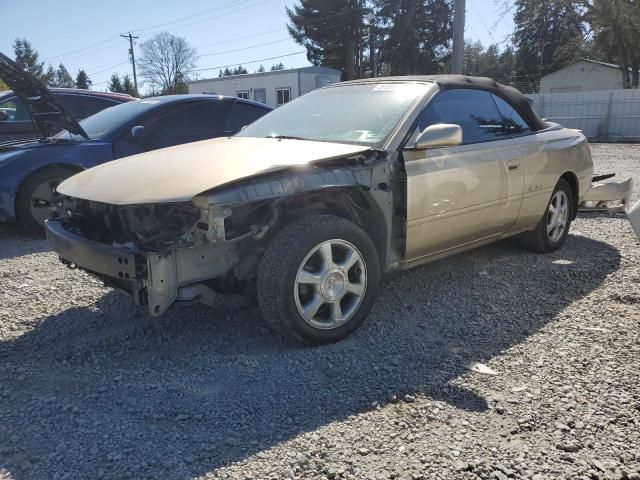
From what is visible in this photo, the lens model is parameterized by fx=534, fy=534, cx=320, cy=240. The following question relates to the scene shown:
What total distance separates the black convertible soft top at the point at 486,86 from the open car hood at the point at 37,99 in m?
3.56

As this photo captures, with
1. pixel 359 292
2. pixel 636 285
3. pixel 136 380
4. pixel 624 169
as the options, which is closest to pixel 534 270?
pixel 636 285

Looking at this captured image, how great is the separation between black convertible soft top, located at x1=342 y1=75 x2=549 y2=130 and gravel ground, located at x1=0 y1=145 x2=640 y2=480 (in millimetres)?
1543

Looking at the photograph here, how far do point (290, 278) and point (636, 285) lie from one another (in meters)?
2.94

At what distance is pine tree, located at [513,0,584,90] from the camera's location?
1230 inches

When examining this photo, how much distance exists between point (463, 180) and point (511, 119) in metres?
1.14

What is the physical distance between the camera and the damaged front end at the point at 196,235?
9.18 feet

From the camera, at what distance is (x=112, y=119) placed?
637 centimetres

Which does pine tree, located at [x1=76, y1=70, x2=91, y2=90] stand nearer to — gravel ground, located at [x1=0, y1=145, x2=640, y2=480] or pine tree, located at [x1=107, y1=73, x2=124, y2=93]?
pine tree, located at [x1=107, y1=73, x2=124, y2=93]

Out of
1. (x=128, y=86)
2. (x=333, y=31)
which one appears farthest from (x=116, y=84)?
(x=333, y=31)

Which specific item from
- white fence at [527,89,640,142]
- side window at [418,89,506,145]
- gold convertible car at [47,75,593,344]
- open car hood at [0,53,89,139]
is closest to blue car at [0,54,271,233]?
open car hood at [0,53,89,139]

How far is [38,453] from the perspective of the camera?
2250 mm

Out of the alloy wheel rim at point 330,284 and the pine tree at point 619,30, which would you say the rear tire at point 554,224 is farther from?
the pine tree at point 619,30

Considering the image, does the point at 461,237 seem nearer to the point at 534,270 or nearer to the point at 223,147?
the point at 534,270

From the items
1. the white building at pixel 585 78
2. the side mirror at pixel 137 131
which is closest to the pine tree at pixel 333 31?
the white building at pixel 585 78
